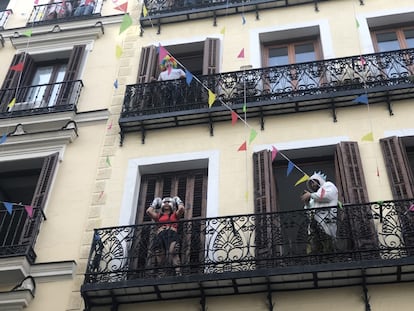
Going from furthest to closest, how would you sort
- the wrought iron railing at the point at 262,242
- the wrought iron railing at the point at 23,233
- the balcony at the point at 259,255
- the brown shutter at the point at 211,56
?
1. the brown shutter at the point at 211,56
2. the wrought iron railing at the point at 23,233
3. the wrought iron railing at the point at 262,242
4. the balcony at the point at 259,255

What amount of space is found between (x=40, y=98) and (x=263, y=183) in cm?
611

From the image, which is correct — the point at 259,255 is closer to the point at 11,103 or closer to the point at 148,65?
the point at 148,65

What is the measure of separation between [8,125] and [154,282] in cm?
572

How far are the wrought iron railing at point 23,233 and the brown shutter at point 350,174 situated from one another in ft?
18.1

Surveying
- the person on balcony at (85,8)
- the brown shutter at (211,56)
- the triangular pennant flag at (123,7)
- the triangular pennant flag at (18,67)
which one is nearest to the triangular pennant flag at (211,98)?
the brown shutter at (211,56)

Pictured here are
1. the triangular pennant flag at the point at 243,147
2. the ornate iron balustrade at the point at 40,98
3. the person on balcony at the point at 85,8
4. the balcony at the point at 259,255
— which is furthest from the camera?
the person on balcony at the point at 85,8

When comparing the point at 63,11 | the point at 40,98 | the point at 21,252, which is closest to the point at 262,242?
the point at 21,252

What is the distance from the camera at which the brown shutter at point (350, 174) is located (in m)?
10.2

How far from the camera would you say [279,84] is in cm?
1248

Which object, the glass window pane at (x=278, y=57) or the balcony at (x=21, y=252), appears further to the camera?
the glass window pane at (x=278, y=57)

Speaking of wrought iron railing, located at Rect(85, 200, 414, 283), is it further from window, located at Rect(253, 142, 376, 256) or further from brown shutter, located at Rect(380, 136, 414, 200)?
brown shutter, located at Rect(380, 136, 414, 200)

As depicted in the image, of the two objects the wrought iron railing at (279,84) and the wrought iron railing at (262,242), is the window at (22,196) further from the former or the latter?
the wrought iron railing at (279,84)

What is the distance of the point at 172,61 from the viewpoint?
13.5 m

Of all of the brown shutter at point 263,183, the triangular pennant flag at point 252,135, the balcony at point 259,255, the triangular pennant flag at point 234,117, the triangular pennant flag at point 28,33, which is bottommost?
the balcony at point 259,255
